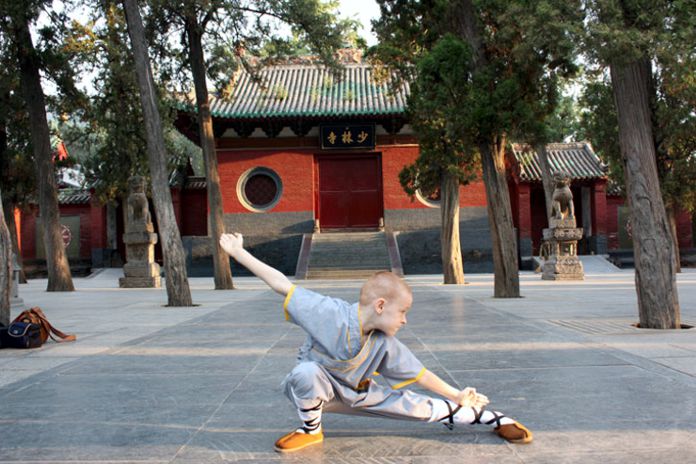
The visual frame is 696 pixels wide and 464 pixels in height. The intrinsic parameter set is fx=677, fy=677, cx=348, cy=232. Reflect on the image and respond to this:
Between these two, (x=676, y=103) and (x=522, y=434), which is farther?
(x=676, y=103)

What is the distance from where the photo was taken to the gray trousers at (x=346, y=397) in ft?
8.88

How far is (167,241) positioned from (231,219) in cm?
1467

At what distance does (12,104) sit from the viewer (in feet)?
56.1

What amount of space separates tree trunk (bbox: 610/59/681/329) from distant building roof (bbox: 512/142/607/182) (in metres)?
19.6

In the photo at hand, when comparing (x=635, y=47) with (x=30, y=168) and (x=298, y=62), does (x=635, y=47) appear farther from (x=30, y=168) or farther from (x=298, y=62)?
(x=298, y=62)

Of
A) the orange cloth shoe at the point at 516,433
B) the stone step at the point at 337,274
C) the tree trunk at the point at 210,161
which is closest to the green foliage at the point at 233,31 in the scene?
the tree trunk at the point at 210,161

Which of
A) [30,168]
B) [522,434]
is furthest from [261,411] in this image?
[30,168]

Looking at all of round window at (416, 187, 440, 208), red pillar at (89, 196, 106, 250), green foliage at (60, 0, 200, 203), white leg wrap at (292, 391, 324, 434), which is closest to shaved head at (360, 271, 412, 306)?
white leg wrap at (292, 391, 324, 434)

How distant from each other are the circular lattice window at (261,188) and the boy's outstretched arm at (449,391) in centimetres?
2333

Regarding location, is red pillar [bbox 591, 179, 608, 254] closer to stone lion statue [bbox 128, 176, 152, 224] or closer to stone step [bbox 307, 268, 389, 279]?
stone step [bbox 307, 268, 389, 279]

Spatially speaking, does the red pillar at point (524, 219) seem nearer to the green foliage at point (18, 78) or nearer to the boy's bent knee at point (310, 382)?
the green foliage at point (18, 78)

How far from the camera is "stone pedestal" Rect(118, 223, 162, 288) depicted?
17.5 metres

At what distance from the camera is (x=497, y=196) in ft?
35.5

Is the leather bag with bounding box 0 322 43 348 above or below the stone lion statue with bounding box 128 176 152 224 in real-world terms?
below
